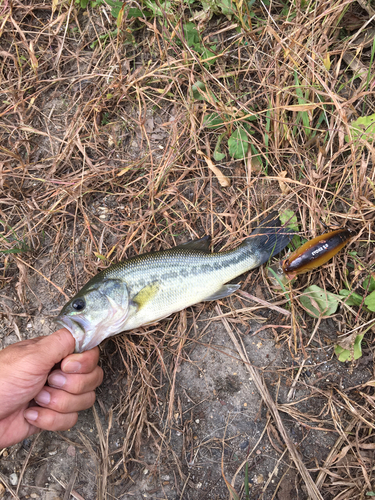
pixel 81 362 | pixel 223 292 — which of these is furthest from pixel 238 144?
pixel 81 362

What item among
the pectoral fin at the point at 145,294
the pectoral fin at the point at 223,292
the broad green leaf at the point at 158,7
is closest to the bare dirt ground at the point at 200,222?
the broad green leaf at the point at 158,7

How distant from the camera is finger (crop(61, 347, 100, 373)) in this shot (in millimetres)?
3012

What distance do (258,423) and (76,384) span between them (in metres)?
1.94

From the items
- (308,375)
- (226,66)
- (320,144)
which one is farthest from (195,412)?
(226,66)

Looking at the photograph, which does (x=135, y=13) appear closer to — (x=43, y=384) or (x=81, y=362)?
(x=81, y=362)

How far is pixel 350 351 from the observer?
3.34 metres

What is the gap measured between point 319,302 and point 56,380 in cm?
276

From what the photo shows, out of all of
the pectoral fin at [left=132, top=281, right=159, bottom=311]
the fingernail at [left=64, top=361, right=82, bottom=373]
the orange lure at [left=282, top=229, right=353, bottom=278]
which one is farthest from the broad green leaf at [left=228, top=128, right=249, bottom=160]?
the fingernail at [left=64, top=361, right=82, bottom=373]

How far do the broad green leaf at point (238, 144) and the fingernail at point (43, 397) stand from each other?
3.14 meters

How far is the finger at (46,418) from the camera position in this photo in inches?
120

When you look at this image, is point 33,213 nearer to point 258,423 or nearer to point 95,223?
point 95,223

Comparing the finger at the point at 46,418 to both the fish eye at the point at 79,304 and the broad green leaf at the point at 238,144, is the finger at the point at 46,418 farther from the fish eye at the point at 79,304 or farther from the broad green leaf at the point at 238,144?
the broad green leaf at the point at 238,144

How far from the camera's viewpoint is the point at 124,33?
3811 millimetres

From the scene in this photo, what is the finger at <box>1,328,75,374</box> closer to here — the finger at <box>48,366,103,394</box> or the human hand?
the human hand
